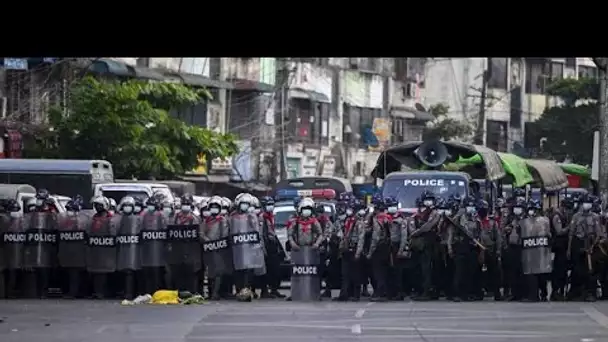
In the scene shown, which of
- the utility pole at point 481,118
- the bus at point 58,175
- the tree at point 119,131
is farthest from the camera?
the utility pole at point 481,118

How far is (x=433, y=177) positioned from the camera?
103ft

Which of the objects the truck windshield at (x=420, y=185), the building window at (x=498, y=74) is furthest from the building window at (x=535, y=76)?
the truck windshield at (x=420, y=185)

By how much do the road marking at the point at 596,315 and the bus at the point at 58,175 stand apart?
41.4 feet

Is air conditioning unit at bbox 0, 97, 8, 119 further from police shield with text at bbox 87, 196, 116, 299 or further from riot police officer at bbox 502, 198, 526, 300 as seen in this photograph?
→ riot police officer at bbox 502, 198, 526, 300

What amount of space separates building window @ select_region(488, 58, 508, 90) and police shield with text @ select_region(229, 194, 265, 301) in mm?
46221

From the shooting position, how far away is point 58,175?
110 ft

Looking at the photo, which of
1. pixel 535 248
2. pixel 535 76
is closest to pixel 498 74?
pixel 535 76

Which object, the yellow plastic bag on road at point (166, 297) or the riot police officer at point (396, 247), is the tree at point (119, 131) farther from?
the riot police officer at point (396, 247)

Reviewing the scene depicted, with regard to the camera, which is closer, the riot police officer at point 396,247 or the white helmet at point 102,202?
the riot police officer at point 396,247

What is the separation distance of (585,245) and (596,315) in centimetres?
299

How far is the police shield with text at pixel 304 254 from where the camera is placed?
26.6m

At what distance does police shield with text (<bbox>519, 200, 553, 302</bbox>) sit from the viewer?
26.3 metres

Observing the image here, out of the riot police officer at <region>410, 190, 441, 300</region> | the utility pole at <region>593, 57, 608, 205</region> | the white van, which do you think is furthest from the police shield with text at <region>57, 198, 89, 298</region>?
the utility pole at <region>593, 57, 608, 205</region>

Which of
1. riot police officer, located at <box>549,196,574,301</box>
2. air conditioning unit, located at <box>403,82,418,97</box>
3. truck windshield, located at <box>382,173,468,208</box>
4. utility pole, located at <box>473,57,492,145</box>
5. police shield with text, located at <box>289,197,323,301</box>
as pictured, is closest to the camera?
police shield with text, located at <box>289,197,323,301</box>
